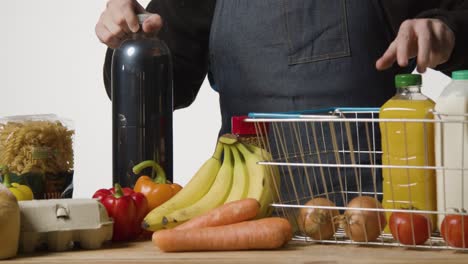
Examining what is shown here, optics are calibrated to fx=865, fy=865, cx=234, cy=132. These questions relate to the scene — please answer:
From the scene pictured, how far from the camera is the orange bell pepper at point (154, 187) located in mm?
1544

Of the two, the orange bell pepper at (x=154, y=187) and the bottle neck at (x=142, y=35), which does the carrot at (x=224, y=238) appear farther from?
the bottle neck at (x=142, y=35)

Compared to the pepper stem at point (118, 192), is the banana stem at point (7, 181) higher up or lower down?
higher up

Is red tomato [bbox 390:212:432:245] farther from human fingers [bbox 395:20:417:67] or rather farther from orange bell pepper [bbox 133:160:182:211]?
orange bell pepper [bbox 133:160:182:211]

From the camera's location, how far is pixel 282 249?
128 centimetres

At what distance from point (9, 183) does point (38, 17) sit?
8.19ft

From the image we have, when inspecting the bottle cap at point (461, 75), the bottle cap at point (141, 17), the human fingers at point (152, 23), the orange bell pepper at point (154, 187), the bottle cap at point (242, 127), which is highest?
the bottle cap at point (141, 17)

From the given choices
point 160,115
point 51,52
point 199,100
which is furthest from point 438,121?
point 51,52

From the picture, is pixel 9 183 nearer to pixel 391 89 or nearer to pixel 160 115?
→ pixel 160 115

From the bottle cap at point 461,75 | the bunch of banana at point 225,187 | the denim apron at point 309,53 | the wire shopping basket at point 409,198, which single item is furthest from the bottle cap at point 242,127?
the denim apron at point 309,53

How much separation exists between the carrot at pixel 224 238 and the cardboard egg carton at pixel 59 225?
4.4 inches

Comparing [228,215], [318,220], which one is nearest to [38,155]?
[228,215]

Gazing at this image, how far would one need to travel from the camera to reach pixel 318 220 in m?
1.28

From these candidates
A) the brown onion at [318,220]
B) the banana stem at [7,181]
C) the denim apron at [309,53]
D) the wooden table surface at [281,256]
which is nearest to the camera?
the wooden table surface at [281,256]

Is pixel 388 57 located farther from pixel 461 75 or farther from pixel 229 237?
pixel 229 237
